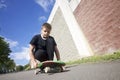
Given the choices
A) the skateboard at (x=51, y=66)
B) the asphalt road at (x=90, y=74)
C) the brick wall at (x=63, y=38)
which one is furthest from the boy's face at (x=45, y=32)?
the brick wall at (x=63, y=38)

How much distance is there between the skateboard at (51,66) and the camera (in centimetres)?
572

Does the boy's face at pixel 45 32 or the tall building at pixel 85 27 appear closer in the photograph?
the boy's face at pixel 45 32

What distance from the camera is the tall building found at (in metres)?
12.6

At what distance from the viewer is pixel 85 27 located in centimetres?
1706

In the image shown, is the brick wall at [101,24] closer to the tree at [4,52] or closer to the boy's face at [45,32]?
the boy's face at [45,32]

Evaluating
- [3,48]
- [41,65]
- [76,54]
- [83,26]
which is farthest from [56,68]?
[3,48]

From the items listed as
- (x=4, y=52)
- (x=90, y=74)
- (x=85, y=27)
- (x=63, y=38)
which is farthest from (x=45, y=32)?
(x=4, y=52)

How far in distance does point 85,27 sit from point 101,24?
3.02 metres

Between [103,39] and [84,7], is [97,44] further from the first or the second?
[84,7]

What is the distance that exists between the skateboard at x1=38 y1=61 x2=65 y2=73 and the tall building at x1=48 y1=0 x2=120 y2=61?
6.44 meters

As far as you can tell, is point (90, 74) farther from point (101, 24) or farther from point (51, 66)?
point (101, 24)

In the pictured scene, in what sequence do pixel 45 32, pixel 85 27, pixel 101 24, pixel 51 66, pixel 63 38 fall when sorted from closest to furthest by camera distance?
pixel 51 66
pixel 45 32
pixel 101 24
pixel 85 27
pixel 63 38

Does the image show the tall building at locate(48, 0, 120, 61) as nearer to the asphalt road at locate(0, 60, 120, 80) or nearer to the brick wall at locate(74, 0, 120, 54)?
the brick wall at locate(74, 0, 120, 54)

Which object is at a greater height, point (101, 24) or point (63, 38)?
point (63, 38)
